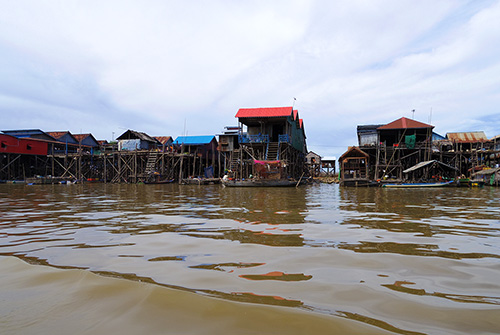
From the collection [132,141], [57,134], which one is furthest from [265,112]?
[57,134]

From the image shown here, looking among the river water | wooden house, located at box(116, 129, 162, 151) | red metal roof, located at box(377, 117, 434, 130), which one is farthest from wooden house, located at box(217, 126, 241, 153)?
the river water

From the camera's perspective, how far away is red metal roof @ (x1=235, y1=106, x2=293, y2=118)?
82.0 feet

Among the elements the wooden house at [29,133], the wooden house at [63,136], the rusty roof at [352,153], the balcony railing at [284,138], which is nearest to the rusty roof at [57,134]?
the wooden house at [63,136]

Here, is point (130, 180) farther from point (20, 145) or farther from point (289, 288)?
point (289, 288)

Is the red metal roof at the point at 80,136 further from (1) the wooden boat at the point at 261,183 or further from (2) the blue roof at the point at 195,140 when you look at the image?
(1) the wooden boat at the point at 261,183

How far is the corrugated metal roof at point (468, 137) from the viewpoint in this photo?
104 feet

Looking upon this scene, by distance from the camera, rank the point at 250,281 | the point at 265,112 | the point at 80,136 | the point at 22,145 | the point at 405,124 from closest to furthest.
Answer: the point at 250,281
the point at 265,112
the point at 405,124
the point at 22,145
the point at 80,136

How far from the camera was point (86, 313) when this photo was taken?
160cm

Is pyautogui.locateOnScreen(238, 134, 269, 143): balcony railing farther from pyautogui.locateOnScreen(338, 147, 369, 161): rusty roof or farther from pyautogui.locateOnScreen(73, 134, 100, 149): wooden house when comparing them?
pyautogui.locateOnScreen(73, 134, 100, 149): wooden house

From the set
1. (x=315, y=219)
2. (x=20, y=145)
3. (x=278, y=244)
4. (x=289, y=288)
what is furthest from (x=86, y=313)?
(x=20, y=145)

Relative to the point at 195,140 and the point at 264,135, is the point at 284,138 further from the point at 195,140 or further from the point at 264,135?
the point at 195,140

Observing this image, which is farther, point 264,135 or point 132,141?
point 132,141

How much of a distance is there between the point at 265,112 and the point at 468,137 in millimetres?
24632

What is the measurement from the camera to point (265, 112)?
2550 cm
